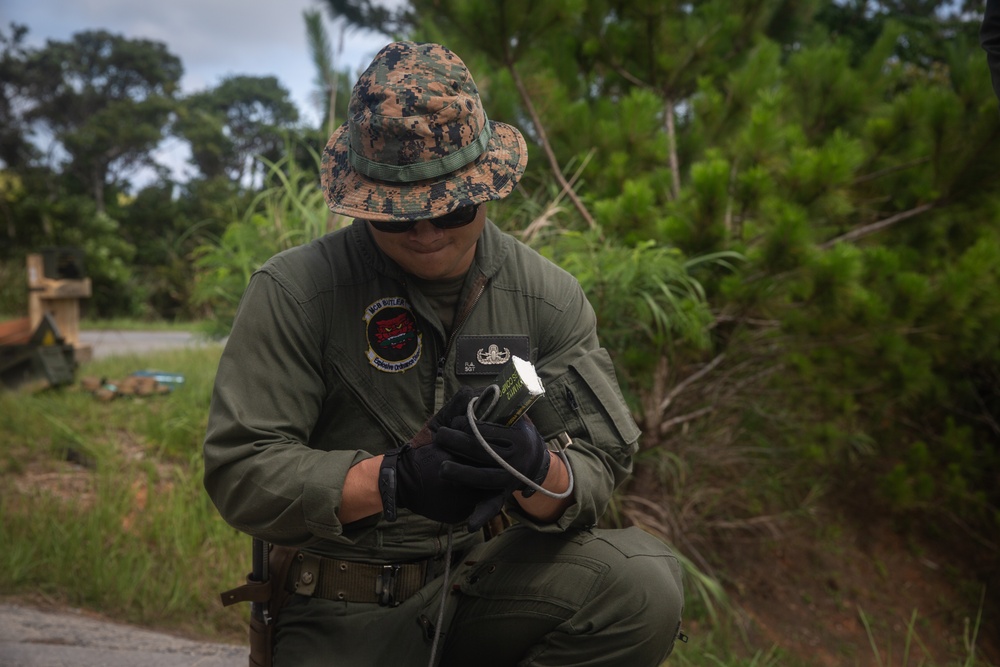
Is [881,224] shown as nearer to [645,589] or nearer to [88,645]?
[645,589]

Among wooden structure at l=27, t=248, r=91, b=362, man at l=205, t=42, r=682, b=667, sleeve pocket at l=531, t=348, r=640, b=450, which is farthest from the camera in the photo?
wooden structure at l=27, t=248, r=91, b=362

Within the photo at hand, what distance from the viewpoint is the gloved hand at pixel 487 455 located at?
1447mm

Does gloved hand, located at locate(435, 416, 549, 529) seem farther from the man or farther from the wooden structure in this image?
the wooden structure

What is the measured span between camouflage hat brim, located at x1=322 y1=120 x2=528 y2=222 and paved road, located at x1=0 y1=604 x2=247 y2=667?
5.47 feet

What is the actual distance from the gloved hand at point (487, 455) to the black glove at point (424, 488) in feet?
0.09

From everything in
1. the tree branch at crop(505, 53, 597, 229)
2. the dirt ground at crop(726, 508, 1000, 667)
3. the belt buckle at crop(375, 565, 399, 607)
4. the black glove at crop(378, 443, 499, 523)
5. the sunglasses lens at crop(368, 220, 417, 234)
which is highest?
the tree branch at crop(505, 53, 597, 229)

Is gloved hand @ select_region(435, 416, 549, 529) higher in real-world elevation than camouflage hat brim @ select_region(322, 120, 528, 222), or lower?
lower

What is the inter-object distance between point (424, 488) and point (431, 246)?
0.53 m

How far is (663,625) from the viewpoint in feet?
5.67

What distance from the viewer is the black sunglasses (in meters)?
1.71

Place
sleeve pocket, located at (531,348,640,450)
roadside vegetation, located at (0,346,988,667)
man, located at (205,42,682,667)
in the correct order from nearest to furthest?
man, located at (205,42,682,667)
sleeve pocket, located at (531,348,640,450)
roadside vegetation, located at (0,346,988,667)

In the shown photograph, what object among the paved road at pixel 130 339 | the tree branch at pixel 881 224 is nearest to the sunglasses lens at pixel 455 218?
the tree branch at pixel 881 224

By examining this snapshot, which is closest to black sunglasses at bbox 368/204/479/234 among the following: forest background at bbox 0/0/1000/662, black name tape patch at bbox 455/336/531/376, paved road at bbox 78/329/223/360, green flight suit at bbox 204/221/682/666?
green flight suit at bbox 204/221/682/666

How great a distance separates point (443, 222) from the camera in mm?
1719
